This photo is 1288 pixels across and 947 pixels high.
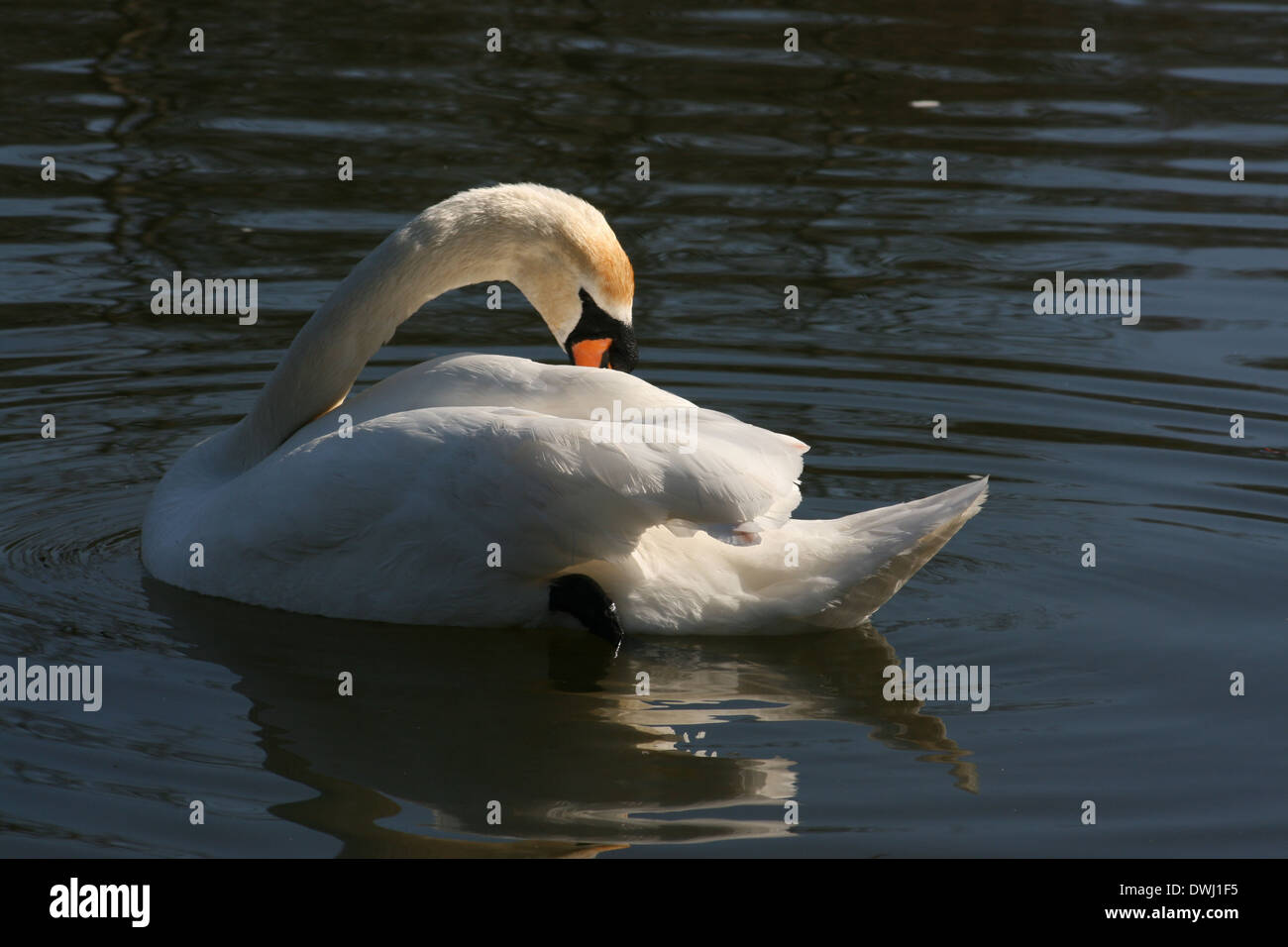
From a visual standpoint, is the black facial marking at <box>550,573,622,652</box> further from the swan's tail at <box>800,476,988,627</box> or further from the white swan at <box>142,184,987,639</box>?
the swan's tail at <box>800,476,988,627</box>

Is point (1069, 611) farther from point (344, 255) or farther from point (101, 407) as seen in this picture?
point (344, 255)

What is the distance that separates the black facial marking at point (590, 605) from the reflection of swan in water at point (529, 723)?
0.16m

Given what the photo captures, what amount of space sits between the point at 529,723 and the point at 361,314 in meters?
1.58

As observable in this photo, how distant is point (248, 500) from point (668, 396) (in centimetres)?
131

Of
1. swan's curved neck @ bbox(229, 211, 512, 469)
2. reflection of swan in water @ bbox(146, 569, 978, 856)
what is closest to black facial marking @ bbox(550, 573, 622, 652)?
reflection of swan in water @ bbox(146, 569, 978, 856)

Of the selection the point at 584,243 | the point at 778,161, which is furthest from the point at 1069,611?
the point at 778,161

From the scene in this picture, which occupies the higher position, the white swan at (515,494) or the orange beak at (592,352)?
the orange beak at (592,352)

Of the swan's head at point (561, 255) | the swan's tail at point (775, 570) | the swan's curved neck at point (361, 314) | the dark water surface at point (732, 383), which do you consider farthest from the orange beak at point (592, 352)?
the dark water surface at point (732, 383)

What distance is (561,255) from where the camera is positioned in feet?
20.4

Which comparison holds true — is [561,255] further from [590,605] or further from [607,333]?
[590,605]

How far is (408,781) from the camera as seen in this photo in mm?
5016

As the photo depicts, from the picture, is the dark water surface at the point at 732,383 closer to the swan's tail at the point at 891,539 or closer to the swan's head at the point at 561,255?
the swan's tail at the point at 891,539

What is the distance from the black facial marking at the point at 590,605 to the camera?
222 inches

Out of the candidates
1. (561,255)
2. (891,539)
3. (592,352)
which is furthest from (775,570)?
(561,255)
